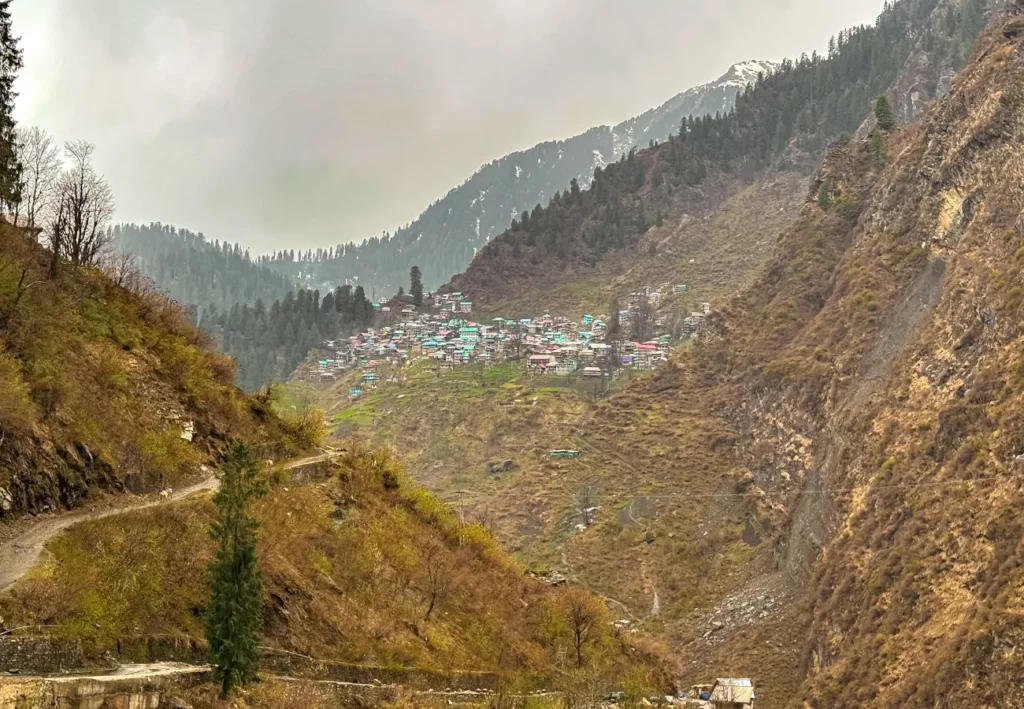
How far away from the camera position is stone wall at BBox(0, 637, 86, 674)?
1633 cm

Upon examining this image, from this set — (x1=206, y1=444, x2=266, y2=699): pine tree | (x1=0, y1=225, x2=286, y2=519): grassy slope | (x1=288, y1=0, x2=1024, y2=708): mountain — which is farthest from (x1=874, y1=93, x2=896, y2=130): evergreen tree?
(x1=206, y1=444, x2=266, y2=699): pine tree

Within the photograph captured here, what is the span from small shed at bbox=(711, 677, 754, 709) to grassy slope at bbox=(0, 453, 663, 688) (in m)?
4.30

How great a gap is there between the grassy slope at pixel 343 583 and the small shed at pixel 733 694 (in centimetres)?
430

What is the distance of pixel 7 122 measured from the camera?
3256 cm

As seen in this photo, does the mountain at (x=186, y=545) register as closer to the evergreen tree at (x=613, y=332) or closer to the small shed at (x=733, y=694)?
the small shed at (x=733, y=694)

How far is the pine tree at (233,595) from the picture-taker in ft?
61.3

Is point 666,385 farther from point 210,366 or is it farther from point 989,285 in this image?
point 210,366

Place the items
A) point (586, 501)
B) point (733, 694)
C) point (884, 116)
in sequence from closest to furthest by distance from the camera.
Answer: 1. point (733, 694)
2. point (586, 501)
3. point (884, 116)

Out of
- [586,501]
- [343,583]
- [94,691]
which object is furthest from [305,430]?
[586,501]

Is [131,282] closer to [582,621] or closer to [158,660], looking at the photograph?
[158,660]

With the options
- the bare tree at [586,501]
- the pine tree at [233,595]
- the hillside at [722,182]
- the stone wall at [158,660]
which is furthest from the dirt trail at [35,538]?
the hillside at [722,182]

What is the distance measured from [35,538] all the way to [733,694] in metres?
33.1

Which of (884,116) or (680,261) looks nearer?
(884,116)

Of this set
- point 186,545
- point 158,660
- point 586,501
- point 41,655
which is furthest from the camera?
point 586,501
